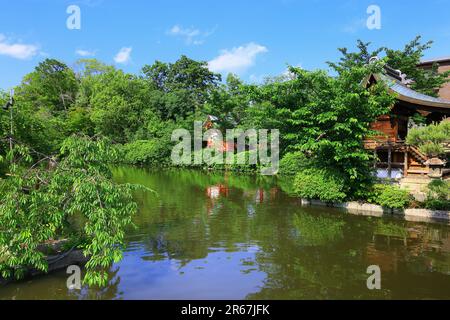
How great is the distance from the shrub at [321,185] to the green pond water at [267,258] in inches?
29.5

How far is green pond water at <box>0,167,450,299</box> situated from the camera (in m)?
8.05

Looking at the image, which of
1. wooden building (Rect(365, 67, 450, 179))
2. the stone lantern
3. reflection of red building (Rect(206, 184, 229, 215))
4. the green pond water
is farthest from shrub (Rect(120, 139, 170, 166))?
the stone lantern

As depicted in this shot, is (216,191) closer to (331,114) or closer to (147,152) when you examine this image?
(331,114)

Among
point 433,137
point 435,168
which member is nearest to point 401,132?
point 435,168

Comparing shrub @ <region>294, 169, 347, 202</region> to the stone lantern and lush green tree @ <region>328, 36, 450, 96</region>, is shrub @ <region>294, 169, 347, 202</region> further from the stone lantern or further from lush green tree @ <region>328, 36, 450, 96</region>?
lush green tree @ <region>328, 36, 450, 96</region>

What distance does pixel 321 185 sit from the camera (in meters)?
17.2

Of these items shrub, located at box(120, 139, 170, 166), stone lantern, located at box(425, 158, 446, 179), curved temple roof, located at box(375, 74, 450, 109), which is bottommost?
stone lantern, located at box(425, 158, 446, 179)

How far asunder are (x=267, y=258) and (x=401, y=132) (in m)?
14.2

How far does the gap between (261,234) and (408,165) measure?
1031cm

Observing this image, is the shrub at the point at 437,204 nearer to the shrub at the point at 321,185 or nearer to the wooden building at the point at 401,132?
the wooden building at the point at 401,132

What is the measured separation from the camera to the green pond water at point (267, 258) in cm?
805

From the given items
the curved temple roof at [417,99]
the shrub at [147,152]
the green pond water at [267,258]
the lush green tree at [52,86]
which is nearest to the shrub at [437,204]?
the green pond water at [267,258]

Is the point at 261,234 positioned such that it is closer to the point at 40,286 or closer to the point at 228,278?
the point at 228,278

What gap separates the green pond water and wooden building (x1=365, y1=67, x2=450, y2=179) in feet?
16.4
